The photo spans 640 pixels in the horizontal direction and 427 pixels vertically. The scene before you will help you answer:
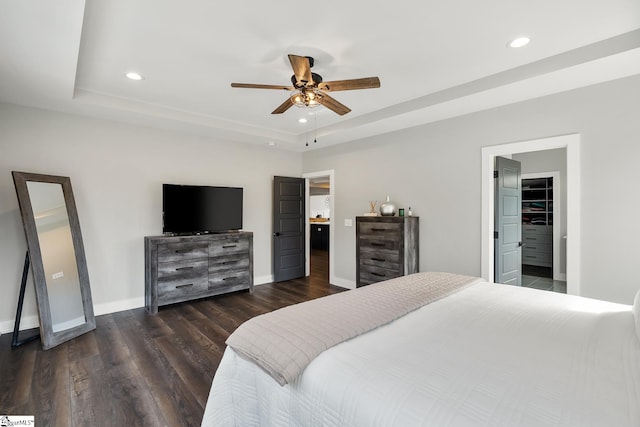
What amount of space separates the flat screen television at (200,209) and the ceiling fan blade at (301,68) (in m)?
2.71

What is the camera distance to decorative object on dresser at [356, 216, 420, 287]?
3.93 meters

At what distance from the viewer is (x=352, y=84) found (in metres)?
2.42

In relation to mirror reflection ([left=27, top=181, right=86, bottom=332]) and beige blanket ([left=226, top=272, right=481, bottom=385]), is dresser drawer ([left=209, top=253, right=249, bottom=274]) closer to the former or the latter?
mirror reflection ([left=27, top=181, right=86, bottom=332])

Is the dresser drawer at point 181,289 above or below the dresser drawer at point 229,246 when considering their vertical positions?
below

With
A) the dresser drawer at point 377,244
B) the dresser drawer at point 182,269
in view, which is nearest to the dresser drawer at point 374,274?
the dresser drawer at point 377,244

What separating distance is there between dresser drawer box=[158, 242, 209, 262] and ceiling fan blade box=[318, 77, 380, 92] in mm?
2940

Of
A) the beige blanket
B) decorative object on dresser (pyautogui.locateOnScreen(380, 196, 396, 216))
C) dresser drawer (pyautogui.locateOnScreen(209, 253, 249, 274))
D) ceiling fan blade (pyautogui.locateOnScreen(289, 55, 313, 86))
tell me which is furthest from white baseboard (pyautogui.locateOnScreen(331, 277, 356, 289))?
ceiling fan blade (pyautogui.locateOnScreen(289, 55, 313, 86))

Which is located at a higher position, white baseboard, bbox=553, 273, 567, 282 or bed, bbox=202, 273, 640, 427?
bed, bbox=202, 273, 640, 427

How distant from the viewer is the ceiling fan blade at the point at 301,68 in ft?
7.14

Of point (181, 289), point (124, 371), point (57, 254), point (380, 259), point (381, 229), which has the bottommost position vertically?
point (124, 371)

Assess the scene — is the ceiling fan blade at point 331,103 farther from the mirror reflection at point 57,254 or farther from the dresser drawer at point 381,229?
the mirror reflection at point 57,254

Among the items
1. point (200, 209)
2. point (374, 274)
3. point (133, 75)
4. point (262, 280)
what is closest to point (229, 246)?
point (200, 209)

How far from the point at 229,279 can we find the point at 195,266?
59 centimetres

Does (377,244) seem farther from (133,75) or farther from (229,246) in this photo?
(133,75)
